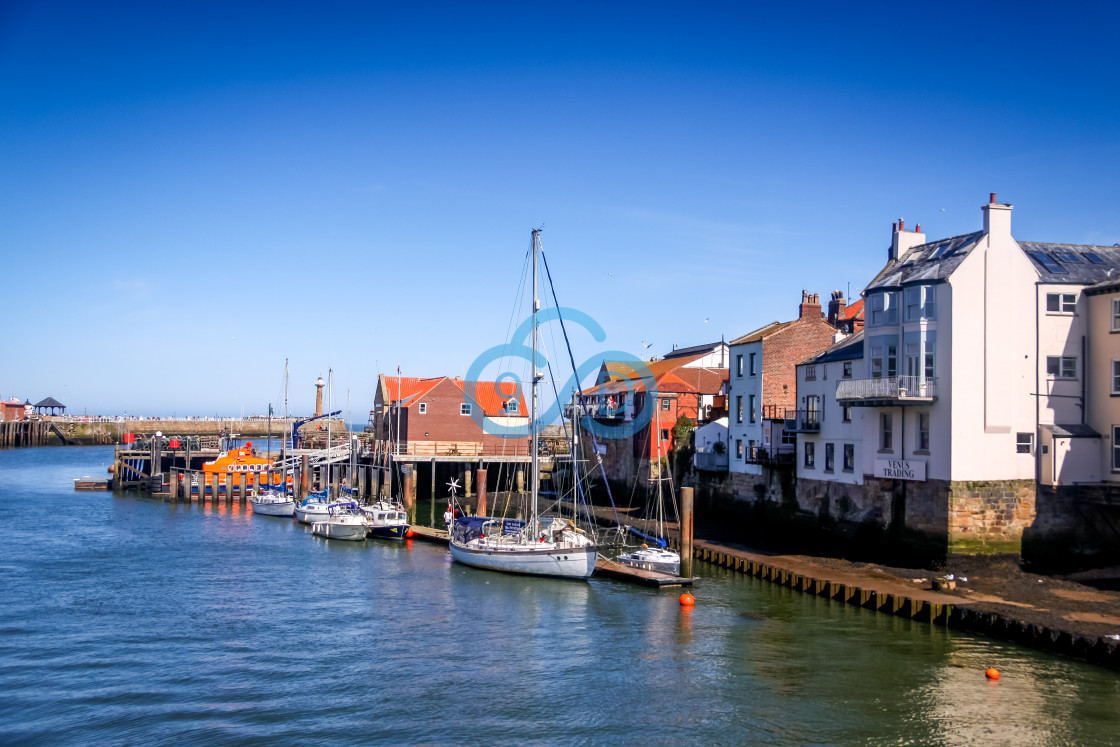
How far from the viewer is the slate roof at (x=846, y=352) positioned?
47.5m

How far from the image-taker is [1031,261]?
41.4 metres

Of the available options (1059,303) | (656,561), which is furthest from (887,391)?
(656,561)

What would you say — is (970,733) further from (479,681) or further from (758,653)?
(479,681)

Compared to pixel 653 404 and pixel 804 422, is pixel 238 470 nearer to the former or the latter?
pixel 653 404

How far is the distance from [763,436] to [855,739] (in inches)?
1337

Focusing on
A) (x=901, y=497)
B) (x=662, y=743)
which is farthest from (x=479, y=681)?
(x=901, y=497)

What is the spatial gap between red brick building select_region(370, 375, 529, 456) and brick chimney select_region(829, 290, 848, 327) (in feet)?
99.1

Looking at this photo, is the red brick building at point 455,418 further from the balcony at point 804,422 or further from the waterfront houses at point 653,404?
the balcony at point 804,422

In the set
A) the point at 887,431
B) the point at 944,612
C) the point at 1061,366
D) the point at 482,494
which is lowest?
the point at 944,612

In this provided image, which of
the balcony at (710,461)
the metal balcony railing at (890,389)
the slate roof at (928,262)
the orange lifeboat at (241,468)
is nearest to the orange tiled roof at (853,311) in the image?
the balcony at (710,461)

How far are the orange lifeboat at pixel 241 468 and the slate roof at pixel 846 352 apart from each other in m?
54.6

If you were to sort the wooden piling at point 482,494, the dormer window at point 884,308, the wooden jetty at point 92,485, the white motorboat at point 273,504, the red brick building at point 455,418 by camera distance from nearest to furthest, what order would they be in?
the dormer window at point 884,308, the wooden piling at point 482,494, the white motorboat at point 273,504, the red brick building at point 455,418, the wooden jetty at point 92,485

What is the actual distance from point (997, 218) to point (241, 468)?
6908 centimetres

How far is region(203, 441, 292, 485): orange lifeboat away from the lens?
84.0 metres
